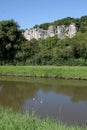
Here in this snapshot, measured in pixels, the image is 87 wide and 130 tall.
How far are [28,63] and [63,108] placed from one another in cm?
2162

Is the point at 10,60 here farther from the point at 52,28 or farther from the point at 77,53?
the point at 52,28

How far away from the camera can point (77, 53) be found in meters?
34.2

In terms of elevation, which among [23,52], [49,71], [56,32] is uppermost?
[56,32]

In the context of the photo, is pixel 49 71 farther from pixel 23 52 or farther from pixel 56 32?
pixel 56 32

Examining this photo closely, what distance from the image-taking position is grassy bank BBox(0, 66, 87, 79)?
2516cm

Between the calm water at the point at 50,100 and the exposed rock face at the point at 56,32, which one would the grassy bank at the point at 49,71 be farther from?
the exposed rock face at the point at 56,32

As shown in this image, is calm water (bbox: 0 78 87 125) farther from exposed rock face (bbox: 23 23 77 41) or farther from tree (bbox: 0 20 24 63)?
exposed rock face (bbox: 23 23 77 41)

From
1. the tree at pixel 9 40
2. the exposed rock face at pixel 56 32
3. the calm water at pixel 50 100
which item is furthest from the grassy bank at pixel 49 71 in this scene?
the exposed rock face at pixel 56 32

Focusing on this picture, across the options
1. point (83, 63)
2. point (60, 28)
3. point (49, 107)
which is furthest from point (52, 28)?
point (49, 107)

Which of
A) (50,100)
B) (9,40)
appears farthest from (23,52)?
(50,100)

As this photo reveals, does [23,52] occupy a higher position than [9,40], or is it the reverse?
[9,40]

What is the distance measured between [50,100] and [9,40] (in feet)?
68.3

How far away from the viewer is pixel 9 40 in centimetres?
3519

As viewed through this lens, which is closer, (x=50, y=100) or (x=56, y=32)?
(x=50, y=100)
